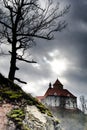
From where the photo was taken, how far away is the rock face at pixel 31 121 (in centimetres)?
516

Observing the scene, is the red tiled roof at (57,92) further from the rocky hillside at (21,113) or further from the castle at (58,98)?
the rocky hillside at (21,113)

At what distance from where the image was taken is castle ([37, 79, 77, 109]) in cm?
12812

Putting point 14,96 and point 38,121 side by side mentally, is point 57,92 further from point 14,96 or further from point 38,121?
point 38,121

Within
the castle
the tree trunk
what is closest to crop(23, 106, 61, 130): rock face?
the tree trunk

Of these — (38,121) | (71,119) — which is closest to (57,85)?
(71,119)

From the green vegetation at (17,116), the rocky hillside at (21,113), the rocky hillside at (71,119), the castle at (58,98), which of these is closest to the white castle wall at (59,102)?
the castle at (58,98)

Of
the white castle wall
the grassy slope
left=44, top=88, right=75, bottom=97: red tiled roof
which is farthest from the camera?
left=44, top=88, right=75, bottom=97: red tiled roof

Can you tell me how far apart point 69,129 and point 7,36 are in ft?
298

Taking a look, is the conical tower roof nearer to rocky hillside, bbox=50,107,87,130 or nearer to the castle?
the castle

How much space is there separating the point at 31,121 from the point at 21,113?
24cm

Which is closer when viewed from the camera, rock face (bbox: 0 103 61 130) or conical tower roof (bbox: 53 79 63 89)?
rock face (bbox: 0 103 61 130)

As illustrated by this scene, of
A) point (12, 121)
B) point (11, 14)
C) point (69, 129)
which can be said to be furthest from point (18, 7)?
point (69, 129)

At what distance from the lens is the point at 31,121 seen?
214 inches

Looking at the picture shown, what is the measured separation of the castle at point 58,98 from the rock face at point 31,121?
399 ft
